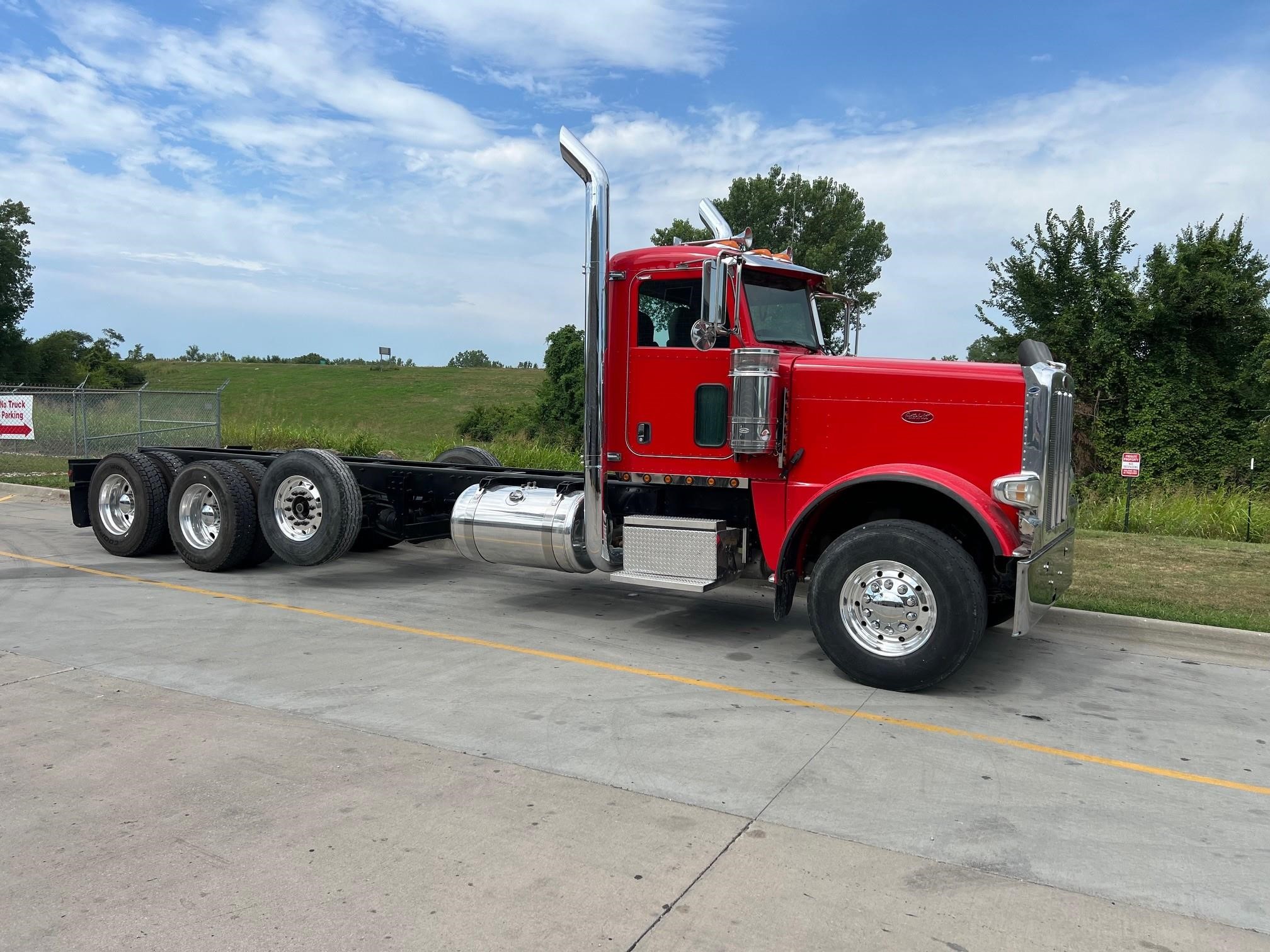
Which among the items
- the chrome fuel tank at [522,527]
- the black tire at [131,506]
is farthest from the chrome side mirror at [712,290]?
the black tire at [131,506]

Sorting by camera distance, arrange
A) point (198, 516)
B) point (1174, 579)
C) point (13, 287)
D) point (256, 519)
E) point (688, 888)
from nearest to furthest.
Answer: point (688, 888) → point (256, 519) → point (1174, 579) → point (198, 516) → point (13, 287)

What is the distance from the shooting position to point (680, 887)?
3619 mm

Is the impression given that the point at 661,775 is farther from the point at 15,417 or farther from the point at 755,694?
the point at 15,417

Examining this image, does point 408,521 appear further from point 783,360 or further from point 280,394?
point 280,394

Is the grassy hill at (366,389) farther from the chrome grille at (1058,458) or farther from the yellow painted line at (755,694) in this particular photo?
the chrome grille at (1058,458)

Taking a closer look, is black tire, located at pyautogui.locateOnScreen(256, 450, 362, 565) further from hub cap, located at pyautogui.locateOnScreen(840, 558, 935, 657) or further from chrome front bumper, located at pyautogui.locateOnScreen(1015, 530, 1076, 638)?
chrome front bumper, located at pyautogui.locateOnScreen(1015, 530, 1076, 638)

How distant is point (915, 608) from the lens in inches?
245

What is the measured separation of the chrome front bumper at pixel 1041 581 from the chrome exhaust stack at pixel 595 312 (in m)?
3.14

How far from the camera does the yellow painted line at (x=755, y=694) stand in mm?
4980

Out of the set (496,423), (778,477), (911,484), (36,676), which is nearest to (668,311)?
(778,477)

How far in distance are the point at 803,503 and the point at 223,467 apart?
19.9 feet

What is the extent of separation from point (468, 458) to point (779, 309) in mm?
4816

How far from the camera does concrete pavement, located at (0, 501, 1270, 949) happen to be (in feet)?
11.4

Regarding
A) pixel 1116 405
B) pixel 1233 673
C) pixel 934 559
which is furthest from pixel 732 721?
pixel 1116 405
